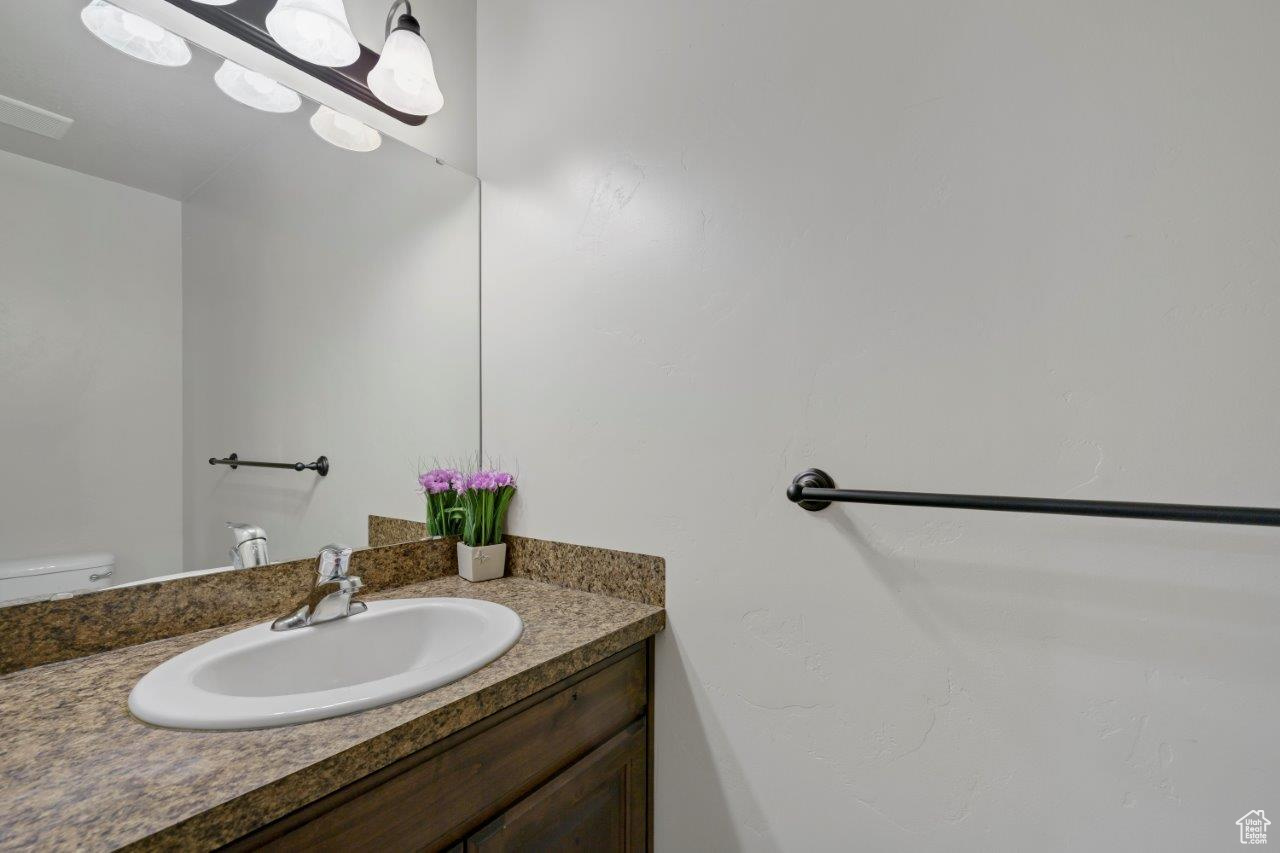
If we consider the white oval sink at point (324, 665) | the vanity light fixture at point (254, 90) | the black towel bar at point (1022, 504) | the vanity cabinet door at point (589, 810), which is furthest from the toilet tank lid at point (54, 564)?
the black towel bar at point (1022, 504)

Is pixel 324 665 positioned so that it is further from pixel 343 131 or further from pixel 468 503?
pixel 343 131

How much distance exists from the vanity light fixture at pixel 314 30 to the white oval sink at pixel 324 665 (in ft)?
3.48

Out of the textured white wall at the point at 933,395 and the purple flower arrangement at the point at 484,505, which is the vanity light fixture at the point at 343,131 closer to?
the textured white wall at the point at 933,395

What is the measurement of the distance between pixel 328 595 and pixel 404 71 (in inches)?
40.4

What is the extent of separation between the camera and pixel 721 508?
1.04m

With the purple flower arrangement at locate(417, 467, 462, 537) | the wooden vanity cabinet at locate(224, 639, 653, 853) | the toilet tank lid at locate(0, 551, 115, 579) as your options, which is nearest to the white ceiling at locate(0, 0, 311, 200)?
the toilet tank lid at locate(0, 551, 115, 579)

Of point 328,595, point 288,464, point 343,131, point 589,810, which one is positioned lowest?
point 589,810

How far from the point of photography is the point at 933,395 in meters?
0.85

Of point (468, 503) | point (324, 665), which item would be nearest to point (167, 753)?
point (324, 665)

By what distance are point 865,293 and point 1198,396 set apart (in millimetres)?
423

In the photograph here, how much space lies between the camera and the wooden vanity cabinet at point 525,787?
624 mm

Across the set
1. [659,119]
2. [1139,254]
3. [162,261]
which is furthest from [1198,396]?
[162,261]

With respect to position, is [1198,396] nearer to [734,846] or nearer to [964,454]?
[964,454]

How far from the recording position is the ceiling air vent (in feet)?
2.64
